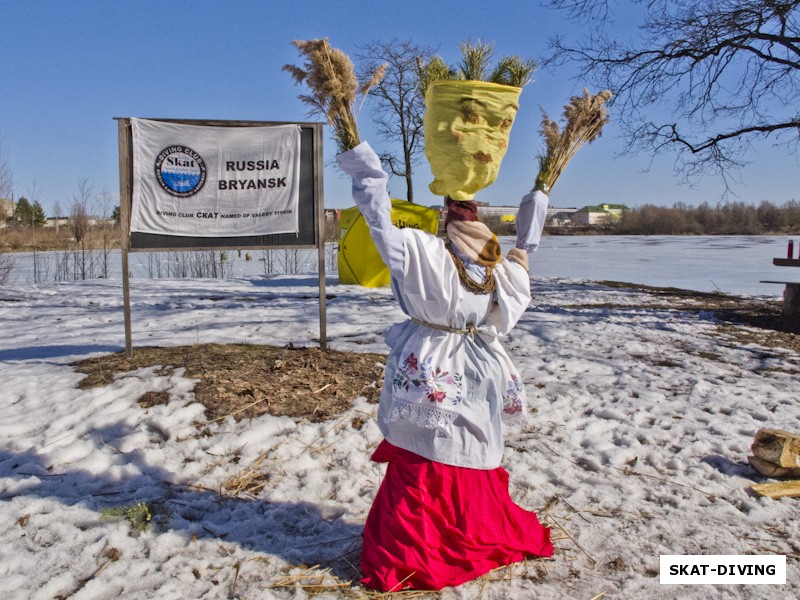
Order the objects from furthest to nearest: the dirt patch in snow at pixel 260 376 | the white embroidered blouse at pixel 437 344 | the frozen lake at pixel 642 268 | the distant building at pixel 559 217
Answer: the distant building at pixel 559 217 → the frozen lake at pixel 642 268 → the dirt patch in snow at pixel 260 376 → the white embroidered blouse at pixel 437 344

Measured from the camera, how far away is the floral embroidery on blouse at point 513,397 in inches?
112

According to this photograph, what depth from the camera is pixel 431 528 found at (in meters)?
2.64

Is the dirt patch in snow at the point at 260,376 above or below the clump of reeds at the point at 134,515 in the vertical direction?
above

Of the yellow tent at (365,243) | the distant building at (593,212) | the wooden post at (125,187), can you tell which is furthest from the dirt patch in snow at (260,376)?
the distant building at (593,212)

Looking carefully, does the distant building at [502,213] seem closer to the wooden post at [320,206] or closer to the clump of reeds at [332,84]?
→ the clump of reeds at [332,84]

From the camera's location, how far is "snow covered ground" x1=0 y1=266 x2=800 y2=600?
107 inches

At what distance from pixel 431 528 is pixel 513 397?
2.31 ft

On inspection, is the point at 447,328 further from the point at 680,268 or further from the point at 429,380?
the point at 680,268

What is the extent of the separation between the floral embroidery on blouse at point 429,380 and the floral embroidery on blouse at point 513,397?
344mm

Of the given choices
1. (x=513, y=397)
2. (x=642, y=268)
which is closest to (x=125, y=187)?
(x=513, y=397)

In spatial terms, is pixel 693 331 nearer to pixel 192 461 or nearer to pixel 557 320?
pixel 557 320

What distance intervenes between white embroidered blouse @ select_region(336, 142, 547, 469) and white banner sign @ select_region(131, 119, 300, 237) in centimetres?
354

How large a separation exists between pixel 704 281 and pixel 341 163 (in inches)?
591

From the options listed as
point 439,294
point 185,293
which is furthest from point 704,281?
point 439,294
